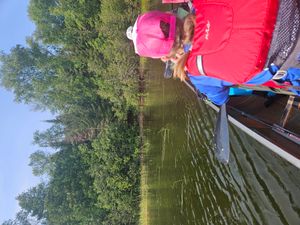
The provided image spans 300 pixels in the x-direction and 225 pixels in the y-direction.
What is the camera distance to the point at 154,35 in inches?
144

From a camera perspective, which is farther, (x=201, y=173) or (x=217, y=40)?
(x=201, y=173)

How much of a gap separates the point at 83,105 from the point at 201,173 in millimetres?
12683

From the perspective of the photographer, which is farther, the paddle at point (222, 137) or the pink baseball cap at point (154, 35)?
the paddle at point (222, 137)

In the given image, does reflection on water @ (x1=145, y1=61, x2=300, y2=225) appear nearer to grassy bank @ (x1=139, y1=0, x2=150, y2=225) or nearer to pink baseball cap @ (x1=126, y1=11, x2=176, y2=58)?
grassy bank @ (x1=139, y1=0, x2=150, y2=225)

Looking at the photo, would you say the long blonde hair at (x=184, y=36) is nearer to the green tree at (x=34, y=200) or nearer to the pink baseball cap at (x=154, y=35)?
Answer: the pink baseball cap at (x=154, y=35)

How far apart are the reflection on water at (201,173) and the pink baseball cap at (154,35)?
453cm

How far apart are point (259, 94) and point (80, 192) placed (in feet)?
50.1

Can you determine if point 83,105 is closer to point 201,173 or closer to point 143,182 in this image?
point 143,182

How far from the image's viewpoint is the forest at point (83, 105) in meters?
18.0

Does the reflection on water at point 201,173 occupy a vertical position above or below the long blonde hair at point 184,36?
below

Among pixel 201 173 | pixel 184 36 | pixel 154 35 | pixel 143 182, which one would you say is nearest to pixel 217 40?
pixel 184 36

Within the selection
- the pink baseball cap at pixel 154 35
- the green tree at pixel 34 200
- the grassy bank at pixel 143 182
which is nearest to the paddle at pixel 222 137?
the pink baseball cap at pixel 154 35

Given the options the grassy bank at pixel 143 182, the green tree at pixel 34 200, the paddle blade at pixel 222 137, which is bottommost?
the green tree at pixel 34 200

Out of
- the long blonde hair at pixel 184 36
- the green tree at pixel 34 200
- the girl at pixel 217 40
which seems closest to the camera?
the girl at pixel 217 40
